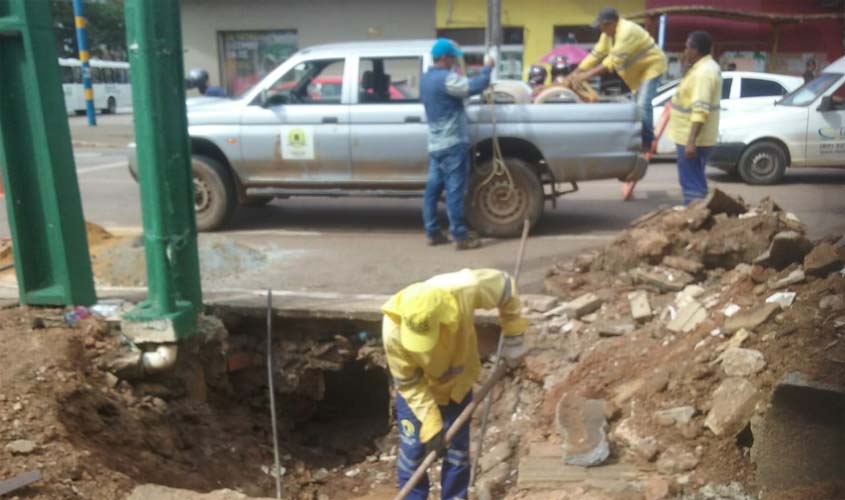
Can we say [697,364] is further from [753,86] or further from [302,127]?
[753,86]

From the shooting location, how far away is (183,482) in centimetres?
428

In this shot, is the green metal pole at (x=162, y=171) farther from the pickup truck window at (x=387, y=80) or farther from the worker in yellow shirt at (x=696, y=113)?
the worker in yellow shirt at (x=696, y=113)

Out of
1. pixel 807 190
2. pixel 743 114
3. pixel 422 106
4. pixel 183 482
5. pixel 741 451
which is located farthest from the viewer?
pixel 743 114

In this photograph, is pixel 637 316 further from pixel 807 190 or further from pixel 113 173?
pixel 113 173

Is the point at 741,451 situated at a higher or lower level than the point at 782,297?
lower

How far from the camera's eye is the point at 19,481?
3.46 meters

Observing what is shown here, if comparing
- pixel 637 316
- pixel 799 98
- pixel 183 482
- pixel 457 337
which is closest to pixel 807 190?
pixel 799 98

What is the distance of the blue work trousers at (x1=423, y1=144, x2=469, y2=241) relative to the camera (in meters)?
6.97

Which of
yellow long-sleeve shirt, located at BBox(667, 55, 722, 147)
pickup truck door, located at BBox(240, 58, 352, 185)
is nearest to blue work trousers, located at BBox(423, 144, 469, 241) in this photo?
pickup truck door, located at BBox(240, 58, 352, 185)

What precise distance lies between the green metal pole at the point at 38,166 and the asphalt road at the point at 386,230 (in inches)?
57.1

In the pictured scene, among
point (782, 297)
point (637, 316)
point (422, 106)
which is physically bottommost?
point (637, 316)

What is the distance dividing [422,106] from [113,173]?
806 cm

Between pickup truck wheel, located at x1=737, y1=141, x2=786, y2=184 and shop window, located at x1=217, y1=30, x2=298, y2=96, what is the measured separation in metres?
15.6

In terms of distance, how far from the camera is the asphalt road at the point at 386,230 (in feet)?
21.5
